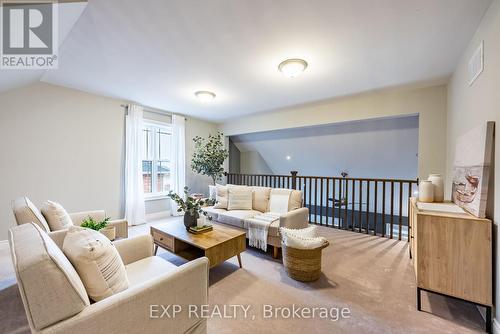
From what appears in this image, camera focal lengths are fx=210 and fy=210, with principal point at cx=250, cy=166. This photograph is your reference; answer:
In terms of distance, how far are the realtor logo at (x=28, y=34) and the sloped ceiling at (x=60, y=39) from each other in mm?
49

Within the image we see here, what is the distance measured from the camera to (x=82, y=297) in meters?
0.91

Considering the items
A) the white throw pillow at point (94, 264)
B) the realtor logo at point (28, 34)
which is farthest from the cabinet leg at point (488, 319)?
the realtor logo at point (28, 34)

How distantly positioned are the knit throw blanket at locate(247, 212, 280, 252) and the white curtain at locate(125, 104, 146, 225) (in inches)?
102

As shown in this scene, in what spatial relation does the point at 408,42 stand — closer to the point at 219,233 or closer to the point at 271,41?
the point at 271,41

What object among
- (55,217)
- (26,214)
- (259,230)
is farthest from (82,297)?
(259,230)

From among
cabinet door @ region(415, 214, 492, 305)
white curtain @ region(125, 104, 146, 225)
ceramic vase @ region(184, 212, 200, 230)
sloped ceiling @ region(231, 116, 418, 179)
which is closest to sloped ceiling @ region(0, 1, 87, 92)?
white curtain @ region(125, 104, 146, 225)

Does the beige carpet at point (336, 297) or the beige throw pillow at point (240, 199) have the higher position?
the beige throw pillow at point (240, 199)

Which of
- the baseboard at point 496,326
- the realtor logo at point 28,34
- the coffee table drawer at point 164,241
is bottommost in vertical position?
the baseboard at point 496,326

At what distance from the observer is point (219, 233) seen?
8.11 feet

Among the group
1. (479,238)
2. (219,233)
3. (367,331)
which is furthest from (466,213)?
(219,233)

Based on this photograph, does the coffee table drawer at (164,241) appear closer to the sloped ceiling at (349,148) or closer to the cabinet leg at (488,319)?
the cabinet leg at (488,319)

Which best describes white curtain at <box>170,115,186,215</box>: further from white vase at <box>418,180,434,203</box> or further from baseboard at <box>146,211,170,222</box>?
white vase at <box>418,180,434,203</box>

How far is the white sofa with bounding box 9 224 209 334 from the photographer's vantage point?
2.61ft

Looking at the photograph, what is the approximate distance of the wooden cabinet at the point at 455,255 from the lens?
1.55 m
